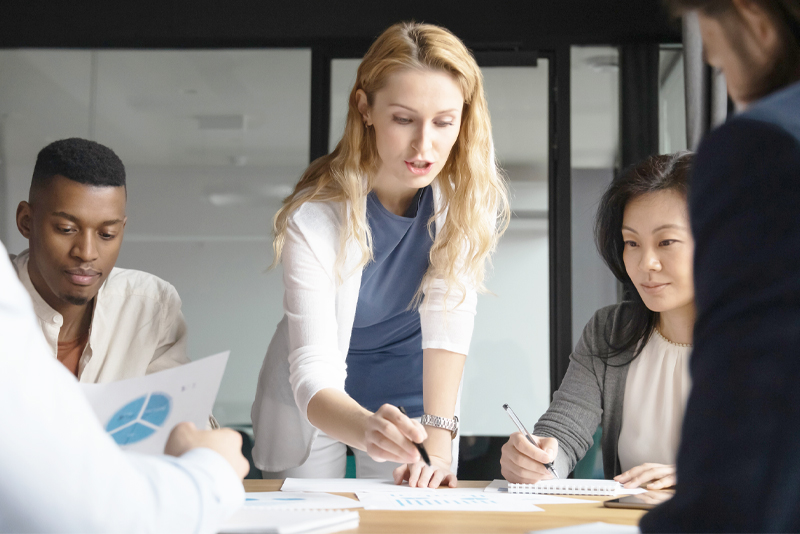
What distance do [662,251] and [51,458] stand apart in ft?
4.58

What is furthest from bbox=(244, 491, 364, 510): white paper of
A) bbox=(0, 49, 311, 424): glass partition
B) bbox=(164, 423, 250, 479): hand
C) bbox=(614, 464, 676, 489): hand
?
bbox=(0, 49, 311, 424): glass partition

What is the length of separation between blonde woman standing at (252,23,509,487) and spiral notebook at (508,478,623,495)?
237 mm

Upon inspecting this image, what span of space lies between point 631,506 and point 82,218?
52.1 inches

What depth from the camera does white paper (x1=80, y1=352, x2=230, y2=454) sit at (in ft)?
2.74

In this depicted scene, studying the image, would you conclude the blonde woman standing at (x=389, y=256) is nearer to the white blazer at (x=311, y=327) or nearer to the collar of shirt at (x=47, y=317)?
the white blazer at (x=311, y=327)

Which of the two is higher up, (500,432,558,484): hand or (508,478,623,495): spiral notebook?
(500,432,558,484): hand

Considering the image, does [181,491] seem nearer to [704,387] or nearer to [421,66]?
[704,387]

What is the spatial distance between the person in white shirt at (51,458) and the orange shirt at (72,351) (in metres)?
1.15

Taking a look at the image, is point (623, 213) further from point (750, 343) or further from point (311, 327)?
point (750, 343)

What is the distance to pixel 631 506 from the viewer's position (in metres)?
1.04

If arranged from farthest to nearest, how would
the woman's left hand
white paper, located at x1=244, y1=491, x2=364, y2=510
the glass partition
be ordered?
1. the glass partition
2. the woman's left hand
3. white paper, located at x1=244, y1=491, x2=364, y2=510

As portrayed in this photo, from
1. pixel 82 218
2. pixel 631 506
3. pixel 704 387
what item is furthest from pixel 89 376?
pixel 704 387

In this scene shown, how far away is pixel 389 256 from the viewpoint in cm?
163

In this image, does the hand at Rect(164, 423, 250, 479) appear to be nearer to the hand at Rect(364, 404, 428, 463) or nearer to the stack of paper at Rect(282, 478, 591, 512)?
the stack of paper at Rect(282, 478, 591, 512)
